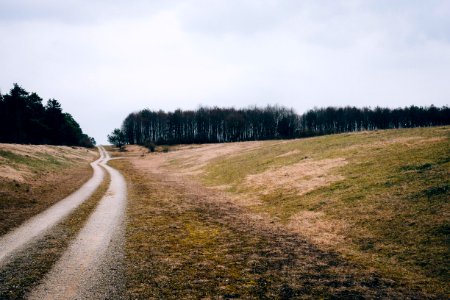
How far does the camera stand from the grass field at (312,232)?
352 inches

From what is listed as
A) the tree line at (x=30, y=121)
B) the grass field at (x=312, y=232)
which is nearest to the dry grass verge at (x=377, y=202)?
the grass field at (x=312, y=232)

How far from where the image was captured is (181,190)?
29.4 metres

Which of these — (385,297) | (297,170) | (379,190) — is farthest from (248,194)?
(385,297)

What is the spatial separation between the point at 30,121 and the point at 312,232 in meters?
94.4

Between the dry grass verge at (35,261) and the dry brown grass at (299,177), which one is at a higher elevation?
the dry brown grass at (299,177)

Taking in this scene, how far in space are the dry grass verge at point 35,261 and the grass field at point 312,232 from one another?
291cm

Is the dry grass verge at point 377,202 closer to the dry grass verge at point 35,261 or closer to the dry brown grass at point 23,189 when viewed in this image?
the dry grass verge at point 35,261

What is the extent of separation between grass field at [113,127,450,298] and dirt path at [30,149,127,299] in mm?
697

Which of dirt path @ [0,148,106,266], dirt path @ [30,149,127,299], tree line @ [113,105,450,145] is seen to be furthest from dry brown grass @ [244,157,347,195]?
tree line @ [113,105,450,145]

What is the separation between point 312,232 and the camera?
14.7 metres

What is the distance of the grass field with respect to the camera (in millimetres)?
8938

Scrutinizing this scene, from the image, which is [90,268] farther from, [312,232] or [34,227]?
[312,232]

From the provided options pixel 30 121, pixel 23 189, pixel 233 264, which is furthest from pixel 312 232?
pixel 30 121

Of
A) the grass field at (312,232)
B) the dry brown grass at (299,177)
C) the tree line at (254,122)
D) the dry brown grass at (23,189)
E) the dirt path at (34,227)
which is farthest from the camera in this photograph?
the tree line at (254,122)
